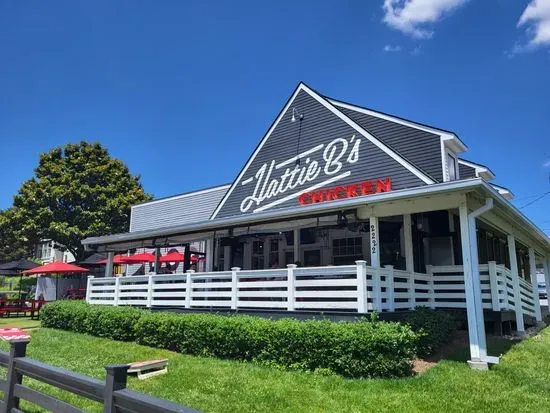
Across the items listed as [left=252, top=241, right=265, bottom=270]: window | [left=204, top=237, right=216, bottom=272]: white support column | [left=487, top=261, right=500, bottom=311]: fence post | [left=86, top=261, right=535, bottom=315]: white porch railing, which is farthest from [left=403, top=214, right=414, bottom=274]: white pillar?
[left=204, top=237, right=216, bottom=272]: white support column

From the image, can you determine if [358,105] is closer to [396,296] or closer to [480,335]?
[396,296]

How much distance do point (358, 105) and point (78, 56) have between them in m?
11.3

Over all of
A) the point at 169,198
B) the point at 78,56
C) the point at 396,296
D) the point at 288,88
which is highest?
the point at 78,56

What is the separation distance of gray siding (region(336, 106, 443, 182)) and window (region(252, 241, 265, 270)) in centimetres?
614

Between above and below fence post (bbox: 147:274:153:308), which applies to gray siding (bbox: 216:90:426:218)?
above

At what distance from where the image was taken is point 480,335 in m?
8.64

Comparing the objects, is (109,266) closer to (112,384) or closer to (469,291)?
(469,291)

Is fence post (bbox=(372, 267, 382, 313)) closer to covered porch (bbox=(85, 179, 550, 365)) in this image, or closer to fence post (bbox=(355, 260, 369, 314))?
covered porch (bbox=(85, 179, 550, 365))

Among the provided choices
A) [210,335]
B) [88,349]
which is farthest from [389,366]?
[88,349]

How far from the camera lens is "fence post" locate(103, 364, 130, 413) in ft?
11.5

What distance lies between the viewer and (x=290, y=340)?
28.6 ft

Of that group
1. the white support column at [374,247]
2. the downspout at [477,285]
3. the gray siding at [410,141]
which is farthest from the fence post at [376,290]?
the gray siding at [410,141]

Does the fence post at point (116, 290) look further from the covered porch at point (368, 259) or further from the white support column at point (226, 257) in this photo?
the white support column at point (226, 257)

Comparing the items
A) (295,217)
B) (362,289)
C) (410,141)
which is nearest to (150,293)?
(295,217)
